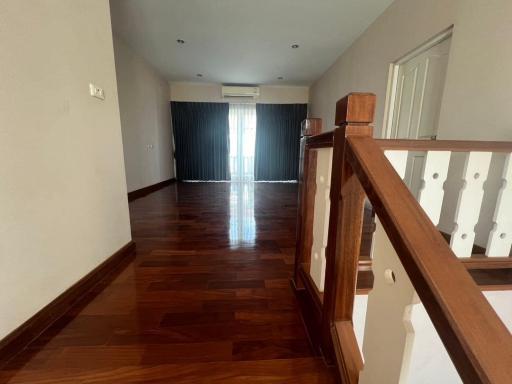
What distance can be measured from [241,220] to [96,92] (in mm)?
1805

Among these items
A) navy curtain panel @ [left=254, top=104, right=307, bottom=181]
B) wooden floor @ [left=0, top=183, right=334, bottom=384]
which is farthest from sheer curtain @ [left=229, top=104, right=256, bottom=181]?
wooden floor @ [left=0, top=183, right=334, bottom=384]

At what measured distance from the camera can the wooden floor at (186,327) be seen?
85 cm

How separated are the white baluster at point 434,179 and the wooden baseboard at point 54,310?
184 centimetres

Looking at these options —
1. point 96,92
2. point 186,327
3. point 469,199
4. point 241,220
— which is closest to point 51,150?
point 96,92

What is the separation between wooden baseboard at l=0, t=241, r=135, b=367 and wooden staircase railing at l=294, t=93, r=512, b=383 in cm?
124

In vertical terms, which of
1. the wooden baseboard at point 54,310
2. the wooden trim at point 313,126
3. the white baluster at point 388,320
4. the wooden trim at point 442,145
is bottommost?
the wooden baseboard at point 54,310

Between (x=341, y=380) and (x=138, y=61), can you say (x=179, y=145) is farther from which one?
(x=341, y=380)

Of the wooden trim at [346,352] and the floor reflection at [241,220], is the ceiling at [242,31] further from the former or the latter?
the wooden trim at [346,352]

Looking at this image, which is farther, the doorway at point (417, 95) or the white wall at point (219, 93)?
the white wall at point (219, 93)

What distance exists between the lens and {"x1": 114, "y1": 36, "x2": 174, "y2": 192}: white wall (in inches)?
138

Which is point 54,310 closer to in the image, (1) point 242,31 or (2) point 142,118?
(1) point 242,31

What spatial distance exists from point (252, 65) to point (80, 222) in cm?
429

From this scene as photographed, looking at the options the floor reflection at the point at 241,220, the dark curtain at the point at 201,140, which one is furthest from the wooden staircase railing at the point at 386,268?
the dark curtain at the point at 201,140

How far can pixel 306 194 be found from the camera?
4.01ft
